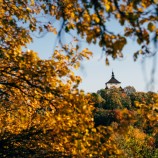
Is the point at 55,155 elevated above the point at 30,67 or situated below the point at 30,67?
below

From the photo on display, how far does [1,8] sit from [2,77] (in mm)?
2369

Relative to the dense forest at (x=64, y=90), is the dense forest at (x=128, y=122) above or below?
above

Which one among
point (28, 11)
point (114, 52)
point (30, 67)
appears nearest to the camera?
point (114, 52)

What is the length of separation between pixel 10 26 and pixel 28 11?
0.81 metres

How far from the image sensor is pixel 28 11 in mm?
10719

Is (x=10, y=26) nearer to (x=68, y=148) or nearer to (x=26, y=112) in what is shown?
(x=26, y=112)

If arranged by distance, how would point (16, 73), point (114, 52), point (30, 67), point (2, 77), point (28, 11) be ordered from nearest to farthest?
point (114, 52)
point (30, 67)
point (16, 73)
point (2, 77)
point (28, 11)

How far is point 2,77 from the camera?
32.4ft

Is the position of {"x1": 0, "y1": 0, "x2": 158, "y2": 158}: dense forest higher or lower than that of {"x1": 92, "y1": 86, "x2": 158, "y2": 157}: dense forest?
lower

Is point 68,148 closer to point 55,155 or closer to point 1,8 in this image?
point 55,155

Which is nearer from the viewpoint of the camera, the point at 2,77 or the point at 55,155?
the point at 55,155

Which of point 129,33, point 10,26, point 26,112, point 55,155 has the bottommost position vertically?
point 55,155

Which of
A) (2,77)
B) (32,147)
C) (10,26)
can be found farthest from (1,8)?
(32,147)

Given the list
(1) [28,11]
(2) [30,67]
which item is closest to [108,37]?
(2) [30,67]
